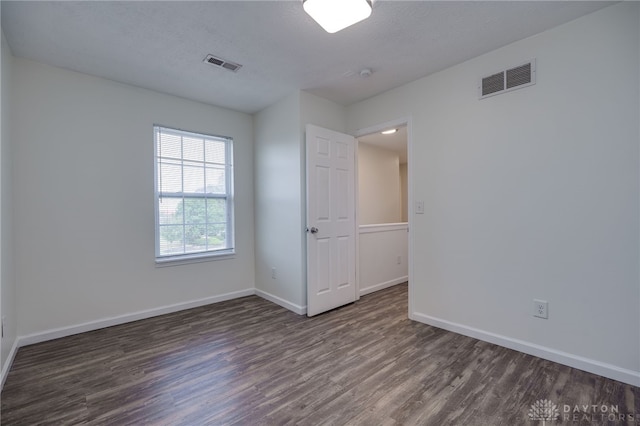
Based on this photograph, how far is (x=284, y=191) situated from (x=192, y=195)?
115 cm

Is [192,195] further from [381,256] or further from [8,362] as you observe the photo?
[381,256]

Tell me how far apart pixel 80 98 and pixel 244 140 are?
176 centimetres

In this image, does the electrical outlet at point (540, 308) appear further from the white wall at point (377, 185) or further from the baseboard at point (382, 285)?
the white wall at point (377, 185)

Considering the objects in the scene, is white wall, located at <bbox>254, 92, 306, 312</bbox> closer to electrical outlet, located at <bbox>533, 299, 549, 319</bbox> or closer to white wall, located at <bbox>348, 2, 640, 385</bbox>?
white wall, located at <bbox>348, 2, 640, 385</bbox>

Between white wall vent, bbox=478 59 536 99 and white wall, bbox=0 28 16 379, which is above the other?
white wall vent, bbox=478 59 536 99

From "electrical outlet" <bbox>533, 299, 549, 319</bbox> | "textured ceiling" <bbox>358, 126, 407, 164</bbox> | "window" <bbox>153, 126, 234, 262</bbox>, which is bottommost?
"electrical outlet" <bbox>533, 299, 549, 319</bbox>

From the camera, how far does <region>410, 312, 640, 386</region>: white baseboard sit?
189 cm

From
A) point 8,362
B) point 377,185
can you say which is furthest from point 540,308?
point 8,362

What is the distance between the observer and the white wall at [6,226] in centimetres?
204

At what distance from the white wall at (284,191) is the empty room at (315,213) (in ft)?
0.11

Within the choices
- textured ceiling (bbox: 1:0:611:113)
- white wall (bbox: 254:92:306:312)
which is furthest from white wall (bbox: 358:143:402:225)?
textured ceiling (bbox: 1:0:611:113)

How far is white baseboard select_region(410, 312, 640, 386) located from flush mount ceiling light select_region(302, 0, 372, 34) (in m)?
2.69

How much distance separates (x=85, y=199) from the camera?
2.81 meters

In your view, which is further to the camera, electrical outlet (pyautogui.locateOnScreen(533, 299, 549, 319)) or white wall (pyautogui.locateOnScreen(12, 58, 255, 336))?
white wall (pyautogui.locateOnScreen(12, 58, 255, 336))
